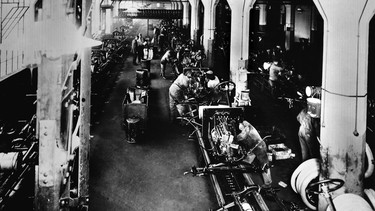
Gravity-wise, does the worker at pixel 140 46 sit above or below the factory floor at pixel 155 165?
above

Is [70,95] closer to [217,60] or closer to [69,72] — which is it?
[69,72]

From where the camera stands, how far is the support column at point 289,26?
57.9 ft

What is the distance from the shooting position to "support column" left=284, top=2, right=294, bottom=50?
1766cm

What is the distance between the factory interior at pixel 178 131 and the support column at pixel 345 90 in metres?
0.01

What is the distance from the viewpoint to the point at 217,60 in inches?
689

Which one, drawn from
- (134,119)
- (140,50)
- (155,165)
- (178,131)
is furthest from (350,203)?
(140,50)

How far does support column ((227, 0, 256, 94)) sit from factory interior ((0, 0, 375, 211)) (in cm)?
3

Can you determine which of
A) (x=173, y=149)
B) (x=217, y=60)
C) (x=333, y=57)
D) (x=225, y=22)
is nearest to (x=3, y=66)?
(x=333, y=57)

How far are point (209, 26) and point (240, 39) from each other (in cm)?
552

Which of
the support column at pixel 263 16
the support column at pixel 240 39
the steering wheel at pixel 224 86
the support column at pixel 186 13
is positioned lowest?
the steering wheel at pixel 224 86

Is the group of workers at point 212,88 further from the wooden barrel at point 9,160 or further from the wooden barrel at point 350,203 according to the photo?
the wooden barrel at point 9,160

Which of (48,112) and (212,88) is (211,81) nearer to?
(212,88)

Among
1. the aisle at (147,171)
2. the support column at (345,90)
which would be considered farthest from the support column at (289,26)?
the support column at (345,90)

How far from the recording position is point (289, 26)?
18.2 m
